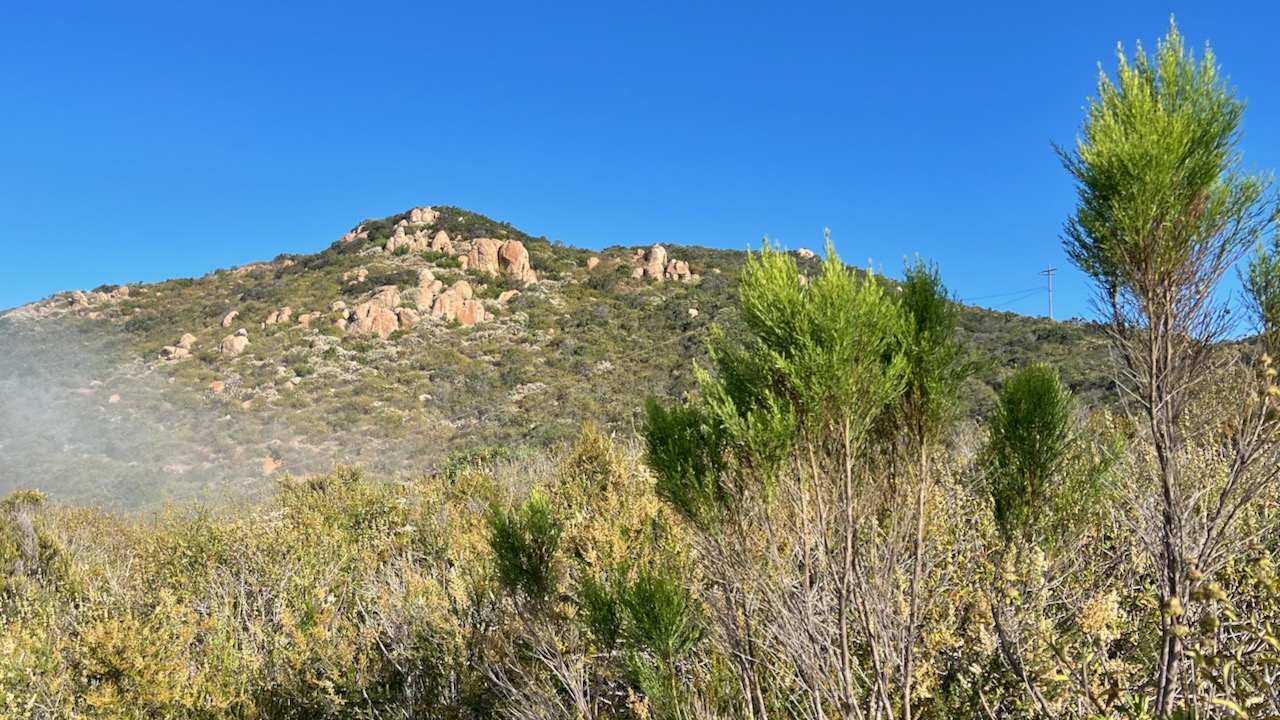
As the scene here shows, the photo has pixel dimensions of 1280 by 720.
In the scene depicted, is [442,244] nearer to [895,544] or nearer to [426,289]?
[426,289]

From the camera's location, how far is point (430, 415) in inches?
826

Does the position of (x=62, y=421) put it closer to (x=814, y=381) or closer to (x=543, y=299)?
(x=543, y=299)

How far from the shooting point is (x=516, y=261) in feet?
109

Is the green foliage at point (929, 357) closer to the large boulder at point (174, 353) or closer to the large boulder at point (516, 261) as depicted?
the large boulder at point (174, 353)

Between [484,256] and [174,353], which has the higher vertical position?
[484,256]

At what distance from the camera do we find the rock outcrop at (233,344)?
2558 cm

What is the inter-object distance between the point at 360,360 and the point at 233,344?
582cm

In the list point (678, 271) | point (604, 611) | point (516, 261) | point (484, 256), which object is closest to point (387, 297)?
point (484, 256)

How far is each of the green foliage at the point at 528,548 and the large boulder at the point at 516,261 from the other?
30.1 m

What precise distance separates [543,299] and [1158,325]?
1128 inches

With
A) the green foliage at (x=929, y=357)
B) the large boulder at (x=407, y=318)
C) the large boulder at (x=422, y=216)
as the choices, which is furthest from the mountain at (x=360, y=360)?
the green foliage at (x=929, y=357)

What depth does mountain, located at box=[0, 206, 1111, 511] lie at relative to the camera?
18.2 metres

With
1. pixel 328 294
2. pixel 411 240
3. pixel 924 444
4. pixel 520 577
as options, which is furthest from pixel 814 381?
pixel 411 240

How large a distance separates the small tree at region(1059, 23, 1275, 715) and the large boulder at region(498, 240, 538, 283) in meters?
31.2
